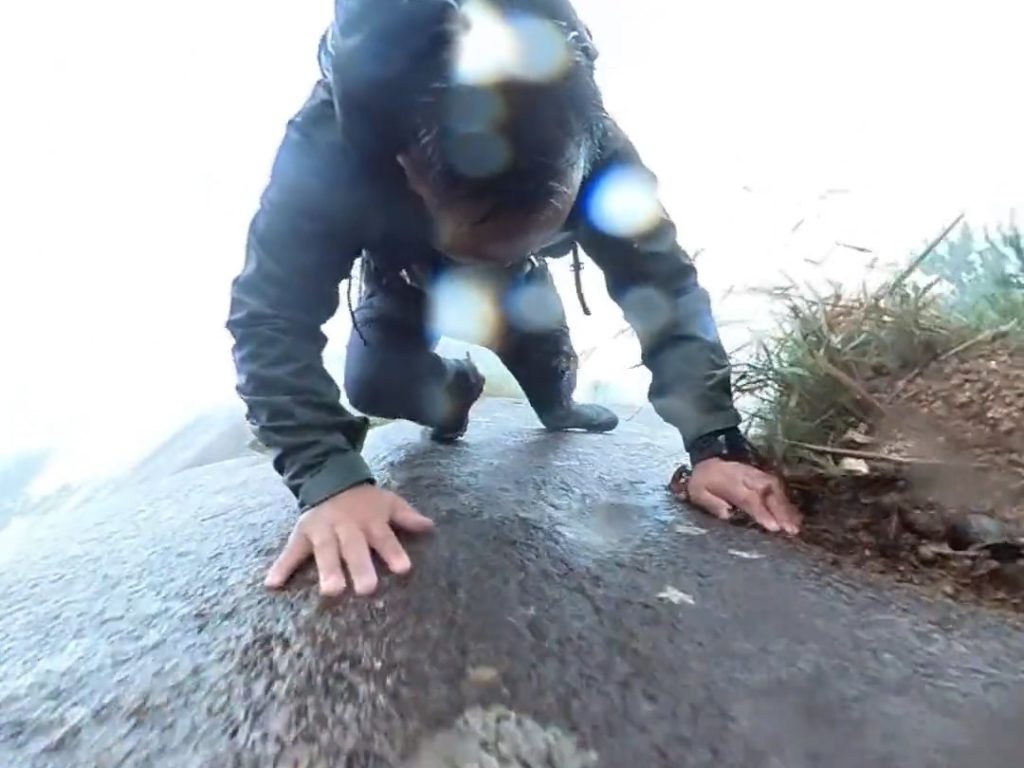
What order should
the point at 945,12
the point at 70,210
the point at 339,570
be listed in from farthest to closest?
the point at 70,210 < the point at 945,12 < the point at 339,570

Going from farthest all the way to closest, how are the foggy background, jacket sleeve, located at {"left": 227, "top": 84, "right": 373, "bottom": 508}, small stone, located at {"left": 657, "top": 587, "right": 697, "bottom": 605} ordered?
1. the foggy background
2. jacket sleeve, located at {"left": 227, "top": 84, "right": 373, "bottom": 508}
3. small stone, located at {"left": 657, "top": 587, "right": 697, "bottom": 605}

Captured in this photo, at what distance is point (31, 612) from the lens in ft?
1.90

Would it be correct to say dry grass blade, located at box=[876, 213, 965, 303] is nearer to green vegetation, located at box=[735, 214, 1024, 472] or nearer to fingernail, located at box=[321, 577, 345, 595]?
green vegetation, located at box=[735, 214, 1024, 472]

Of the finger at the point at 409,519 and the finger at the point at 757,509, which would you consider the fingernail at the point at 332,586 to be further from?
the finger at the point at 757,509

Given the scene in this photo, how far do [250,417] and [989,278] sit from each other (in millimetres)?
509

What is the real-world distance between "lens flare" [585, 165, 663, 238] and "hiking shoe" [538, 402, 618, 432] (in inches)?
9.9

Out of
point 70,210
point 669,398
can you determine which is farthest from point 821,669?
point 70,210

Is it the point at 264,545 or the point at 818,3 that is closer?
the point at 264,545

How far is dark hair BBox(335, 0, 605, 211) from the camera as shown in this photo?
22.8 inches

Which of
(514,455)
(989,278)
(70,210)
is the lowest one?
(514,455)

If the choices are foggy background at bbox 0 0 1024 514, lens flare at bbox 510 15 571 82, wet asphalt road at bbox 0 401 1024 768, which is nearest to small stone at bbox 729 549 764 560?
wet asphalt road at bbox 0 401 1024 768

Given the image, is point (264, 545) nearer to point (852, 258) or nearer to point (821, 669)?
point (821, 669)

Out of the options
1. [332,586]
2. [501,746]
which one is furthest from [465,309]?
[501,746]

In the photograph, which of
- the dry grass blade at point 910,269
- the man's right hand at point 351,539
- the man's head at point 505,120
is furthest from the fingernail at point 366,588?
the dry grass blade at point 910,269
